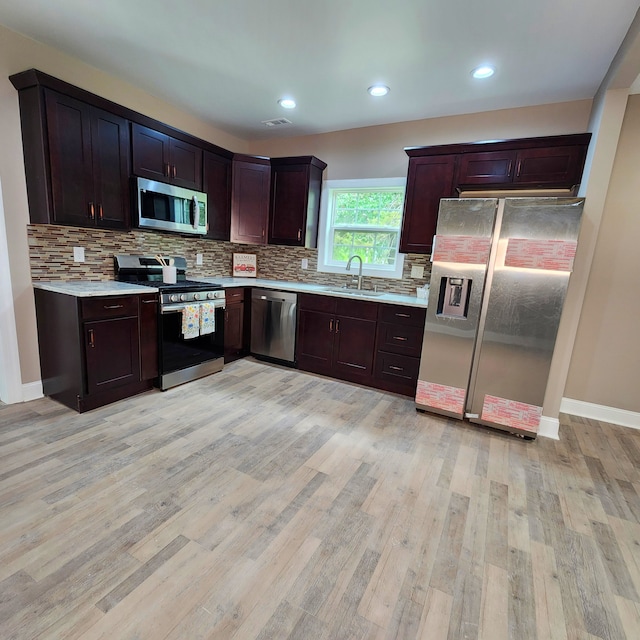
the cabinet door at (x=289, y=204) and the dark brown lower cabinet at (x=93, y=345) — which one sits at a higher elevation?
the cabinet door at (x=289, y=204)

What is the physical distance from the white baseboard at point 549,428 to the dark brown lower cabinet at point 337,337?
1.47 m

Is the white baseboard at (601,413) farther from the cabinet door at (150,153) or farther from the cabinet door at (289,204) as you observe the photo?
the cabinet door at (150,153)

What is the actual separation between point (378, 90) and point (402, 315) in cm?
194

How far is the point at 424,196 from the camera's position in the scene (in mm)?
3170

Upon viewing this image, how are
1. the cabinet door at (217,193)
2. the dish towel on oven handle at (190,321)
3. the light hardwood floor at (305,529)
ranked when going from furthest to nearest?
the cabinet door at (217,193), the dish towel on oven handle at (190,321), the light hardwood floor at (305,529)

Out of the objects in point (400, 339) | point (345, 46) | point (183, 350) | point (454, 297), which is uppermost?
point (345, 46)

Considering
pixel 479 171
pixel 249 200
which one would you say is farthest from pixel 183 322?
pixel 479 171

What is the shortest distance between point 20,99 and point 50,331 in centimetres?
168

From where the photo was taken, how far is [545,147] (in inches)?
107

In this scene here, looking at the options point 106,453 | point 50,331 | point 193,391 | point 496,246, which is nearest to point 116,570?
point 106,453

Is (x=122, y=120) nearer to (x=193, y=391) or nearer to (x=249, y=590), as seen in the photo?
(x=193, y=391)

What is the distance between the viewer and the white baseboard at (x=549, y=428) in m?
2.66

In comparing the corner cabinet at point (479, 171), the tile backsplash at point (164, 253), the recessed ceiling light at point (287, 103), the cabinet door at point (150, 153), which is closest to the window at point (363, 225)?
the tile backsplash at point (164, 253)

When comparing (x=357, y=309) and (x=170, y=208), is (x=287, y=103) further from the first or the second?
(x=357, y=309)
